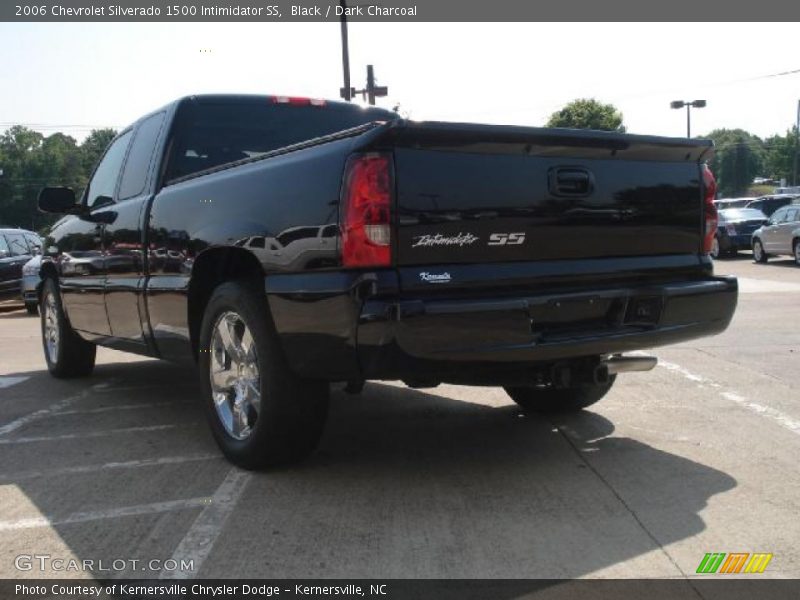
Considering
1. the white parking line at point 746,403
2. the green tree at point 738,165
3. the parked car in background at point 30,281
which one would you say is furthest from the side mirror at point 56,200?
the green tree at point 738,165

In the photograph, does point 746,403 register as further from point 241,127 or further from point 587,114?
point 587,114

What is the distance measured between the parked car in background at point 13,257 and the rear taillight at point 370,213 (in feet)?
46.3

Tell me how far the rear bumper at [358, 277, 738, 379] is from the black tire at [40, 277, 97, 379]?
14.3 feet

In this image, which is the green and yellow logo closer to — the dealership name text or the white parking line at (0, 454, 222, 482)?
the dealership name text

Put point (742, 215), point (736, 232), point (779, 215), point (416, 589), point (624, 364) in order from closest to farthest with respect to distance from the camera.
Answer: point (416, 589), point (624, 364), point (779, 215), point (736, 232), point (742, 215)

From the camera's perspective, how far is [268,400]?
3.79 meters

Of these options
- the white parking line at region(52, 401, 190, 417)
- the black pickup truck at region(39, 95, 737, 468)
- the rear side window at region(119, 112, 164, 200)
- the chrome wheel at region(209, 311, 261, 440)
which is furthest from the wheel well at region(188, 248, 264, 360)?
the white parking line at region(52, 401, 190, 417)

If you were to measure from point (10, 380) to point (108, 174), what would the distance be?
2.29 meters

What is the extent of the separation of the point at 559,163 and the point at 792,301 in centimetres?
926

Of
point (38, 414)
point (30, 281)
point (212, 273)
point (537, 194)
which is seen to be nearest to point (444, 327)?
point (537, 194)

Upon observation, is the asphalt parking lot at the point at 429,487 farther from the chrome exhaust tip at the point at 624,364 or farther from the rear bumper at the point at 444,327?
the rear bumper at the point at 444,327

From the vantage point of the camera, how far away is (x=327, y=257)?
343 cm

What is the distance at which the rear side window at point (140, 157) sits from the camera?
5.44 m

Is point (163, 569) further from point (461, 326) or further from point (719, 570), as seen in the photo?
point (719, 570)
